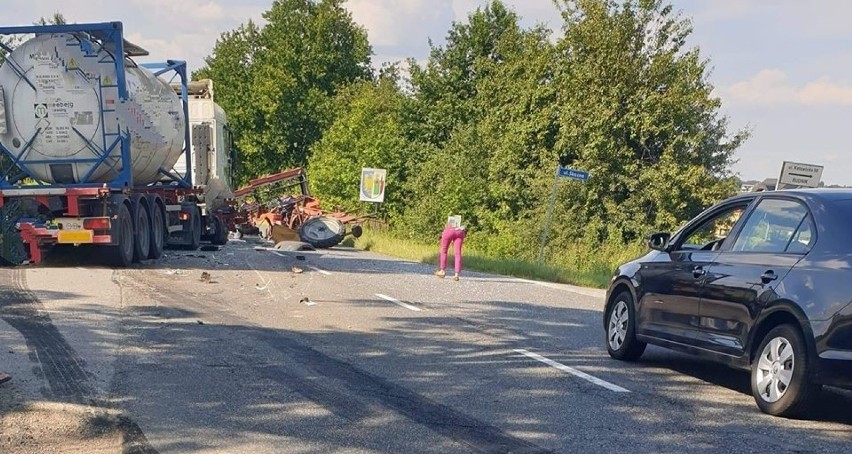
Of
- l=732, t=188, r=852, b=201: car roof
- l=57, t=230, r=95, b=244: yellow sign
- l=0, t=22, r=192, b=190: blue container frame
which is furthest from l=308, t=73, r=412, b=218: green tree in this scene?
l=732, t=188, r=852, b=201: car roof

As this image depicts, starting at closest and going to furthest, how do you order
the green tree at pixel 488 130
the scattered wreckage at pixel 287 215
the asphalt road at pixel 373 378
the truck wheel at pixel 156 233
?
the asphalt road at pixel 373 378
the truck wheel at pixel 156 233
the scattered wreckage at pixel 287 215
the green tree at pixel 488 130

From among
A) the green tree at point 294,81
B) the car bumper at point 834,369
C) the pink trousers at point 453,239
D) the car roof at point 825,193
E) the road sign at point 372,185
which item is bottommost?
the car bumper at point 834,369

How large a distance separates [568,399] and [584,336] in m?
4.00

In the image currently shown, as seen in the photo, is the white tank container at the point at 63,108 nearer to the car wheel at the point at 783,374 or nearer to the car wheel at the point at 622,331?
the car wheel at the point at 622,331

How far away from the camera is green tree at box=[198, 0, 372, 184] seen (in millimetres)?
65688

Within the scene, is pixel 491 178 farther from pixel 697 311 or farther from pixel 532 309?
pixel 697 311

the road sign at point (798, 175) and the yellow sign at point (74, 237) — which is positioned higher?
the road sign at point (798, 175)

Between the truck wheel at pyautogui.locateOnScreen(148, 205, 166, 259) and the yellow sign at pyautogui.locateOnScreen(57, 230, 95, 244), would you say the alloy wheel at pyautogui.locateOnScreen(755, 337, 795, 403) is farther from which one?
the truck wheel at pyautogui.locateOnScreen(148, 205, 166, 259)

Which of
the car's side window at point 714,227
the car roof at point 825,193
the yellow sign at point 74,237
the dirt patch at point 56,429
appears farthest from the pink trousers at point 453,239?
the dirt patch at point 56,429

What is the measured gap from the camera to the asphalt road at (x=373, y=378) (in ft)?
21.2

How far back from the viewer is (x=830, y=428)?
6910mm

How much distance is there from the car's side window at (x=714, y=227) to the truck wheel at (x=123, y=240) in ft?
39.6

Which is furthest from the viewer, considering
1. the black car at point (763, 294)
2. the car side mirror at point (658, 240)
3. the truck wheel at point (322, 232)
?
the truck wheel at point (322, 232)

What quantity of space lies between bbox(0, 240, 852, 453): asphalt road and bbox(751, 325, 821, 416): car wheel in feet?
0.46
